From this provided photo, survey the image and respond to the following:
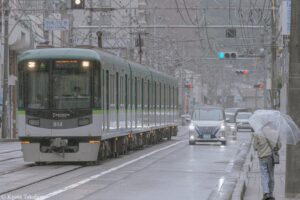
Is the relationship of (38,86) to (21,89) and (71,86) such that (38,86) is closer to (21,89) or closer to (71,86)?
(21,89)

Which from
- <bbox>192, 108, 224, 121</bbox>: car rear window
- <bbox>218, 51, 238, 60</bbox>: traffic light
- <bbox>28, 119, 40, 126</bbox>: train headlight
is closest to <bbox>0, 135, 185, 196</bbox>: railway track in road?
<bbox>28, 119, 40, 126</bbox>: train headlight

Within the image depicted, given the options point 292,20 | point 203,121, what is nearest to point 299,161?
point 292,20

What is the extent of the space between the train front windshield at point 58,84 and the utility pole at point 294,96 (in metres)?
9.98

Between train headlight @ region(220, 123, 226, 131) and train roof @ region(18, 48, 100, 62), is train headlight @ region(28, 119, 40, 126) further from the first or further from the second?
train headlight @ region(220, 123, 226, 131)

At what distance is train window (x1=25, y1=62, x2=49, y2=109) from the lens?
24.3m

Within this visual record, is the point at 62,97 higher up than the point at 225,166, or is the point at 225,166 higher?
the point at 62,97

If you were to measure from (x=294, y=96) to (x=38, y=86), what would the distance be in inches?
430

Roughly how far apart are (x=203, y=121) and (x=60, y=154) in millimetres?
17816

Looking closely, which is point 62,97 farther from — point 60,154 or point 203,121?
point 203,121

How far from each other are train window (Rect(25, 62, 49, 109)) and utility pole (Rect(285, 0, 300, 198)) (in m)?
10.5

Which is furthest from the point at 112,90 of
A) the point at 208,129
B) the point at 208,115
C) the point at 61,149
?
the point at 208,115

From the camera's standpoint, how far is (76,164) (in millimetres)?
25672

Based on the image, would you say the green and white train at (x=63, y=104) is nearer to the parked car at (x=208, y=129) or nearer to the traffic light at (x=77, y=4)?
the traffic light at (x=77, y=4)

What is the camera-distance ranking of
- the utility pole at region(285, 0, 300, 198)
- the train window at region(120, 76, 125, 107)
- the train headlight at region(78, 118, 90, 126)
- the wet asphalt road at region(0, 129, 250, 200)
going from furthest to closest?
the train window at region(120, 76, 125, 107) → the train headlight at region(78, 118, 90, 126) → the wet asphalt road at region(0, 129, 250, 200) → the utility pole at region(285, 0, 300, 198)
